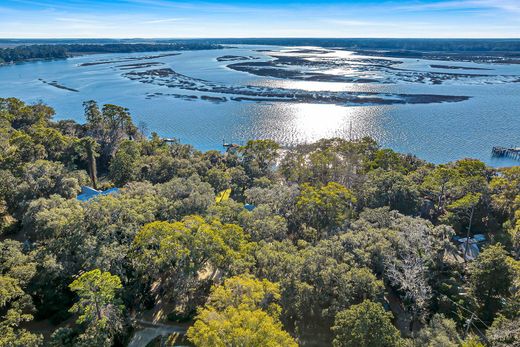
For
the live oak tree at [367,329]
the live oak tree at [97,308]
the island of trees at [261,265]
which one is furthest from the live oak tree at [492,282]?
the live oak tree at [97,308]

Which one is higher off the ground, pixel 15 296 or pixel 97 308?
pixel 97 308

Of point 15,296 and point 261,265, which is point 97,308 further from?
point 261,265

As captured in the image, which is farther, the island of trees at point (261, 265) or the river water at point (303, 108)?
the river water at point (303, 108)

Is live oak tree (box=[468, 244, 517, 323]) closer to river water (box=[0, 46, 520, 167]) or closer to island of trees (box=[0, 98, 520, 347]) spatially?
island of trees (box=[0, 98, 520, 347])

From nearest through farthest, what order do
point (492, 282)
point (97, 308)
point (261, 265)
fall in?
point (97, 308)
point (492, 282)
point (261, 265)

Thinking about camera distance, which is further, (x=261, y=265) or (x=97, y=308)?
(x=261, y=265)

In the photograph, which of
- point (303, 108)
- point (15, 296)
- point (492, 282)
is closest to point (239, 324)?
point (15, 296)

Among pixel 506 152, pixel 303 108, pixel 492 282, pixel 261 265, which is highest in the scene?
pixel 303 108

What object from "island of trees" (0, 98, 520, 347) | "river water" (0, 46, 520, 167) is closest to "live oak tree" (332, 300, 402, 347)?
"island of trees" (0, 98, 520, 347)

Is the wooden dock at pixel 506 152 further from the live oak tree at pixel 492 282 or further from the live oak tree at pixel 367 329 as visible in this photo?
the live oak tree at pixel 367 329

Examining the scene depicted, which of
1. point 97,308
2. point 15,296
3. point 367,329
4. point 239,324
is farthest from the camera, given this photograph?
point 15,296
